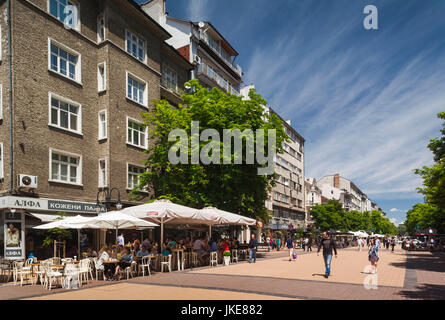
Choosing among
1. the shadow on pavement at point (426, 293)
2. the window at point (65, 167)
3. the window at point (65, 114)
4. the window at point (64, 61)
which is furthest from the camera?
the window at point (64, 61)

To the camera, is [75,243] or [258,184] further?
[258,184]

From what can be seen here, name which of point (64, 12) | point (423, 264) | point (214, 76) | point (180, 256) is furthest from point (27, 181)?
point (214, 76)

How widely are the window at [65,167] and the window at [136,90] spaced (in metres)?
6.15

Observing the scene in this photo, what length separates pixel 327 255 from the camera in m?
14.3

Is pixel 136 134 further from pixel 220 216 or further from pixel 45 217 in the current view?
pixel 220 216

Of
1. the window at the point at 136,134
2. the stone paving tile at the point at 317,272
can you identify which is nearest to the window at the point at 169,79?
the window at the point at 136,134

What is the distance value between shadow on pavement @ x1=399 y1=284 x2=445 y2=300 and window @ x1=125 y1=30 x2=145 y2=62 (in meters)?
22.3

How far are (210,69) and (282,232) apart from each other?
32837mm

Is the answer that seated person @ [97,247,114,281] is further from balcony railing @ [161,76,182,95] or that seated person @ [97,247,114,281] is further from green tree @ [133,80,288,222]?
balcony railing @ [161,76,182,95]

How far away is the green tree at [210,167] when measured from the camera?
23047 millimetres

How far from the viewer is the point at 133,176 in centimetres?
2519

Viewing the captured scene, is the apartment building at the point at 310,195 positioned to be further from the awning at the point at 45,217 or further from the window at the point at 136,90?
the awning at the point at 45,217
